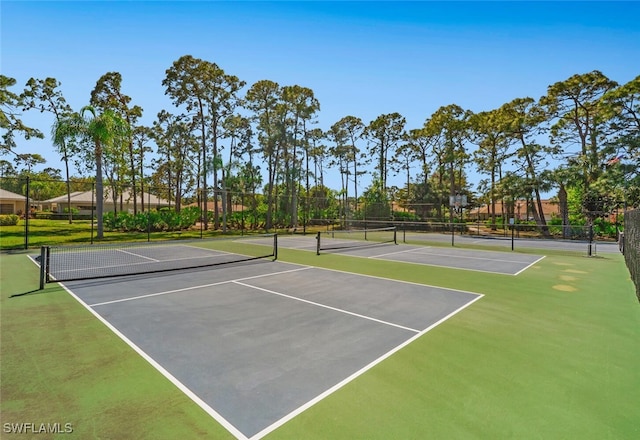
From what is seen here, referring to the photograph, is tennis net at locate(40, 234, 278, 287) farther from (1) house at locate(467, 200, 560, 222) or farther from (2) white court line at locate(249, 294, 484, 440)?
(1) house at locate(467, 200, 560, 222)

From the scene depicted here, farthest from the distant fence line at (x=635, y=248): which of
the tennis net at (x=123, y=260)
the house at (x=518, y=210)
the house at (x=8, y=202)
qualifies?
the house at (x=8, y=202)

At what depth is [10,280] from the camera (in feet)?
27.3

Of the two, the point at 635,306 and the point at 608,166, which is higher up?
the point at 608,166

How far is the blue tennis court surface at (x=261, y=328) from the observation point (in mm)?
3307

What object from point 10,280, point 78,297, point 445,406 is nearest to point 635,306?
point 445,406

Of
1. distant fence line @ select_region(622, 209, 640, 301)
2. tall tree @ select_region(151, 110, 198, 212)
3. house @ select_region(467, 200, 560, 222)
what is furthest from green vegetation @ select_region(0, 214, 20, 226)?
house @ select_region(467, 200, 560, 222)

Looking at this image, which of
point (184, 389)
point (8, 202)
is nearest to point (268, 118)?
point (184, 389)

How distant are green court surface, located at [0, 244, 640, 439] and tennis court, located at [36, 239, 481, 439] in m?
0.19

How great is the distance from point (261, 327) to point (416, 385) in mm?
2620

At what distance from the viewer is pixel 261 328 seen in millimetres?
5137

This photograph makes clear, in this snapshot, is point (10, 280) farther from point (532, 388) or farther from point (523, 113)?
point (523, 113)

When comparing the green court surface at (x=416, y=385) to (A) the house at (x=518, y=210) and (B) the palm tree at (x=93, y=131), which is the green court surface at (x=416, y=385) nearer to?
(B) the palm tree at (x=93, y=131)

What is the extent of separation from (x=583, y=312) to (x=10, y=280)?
43.6 feet

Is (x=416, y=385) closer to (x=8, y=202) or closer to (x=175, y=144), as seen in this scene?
(x=175, y=144)
